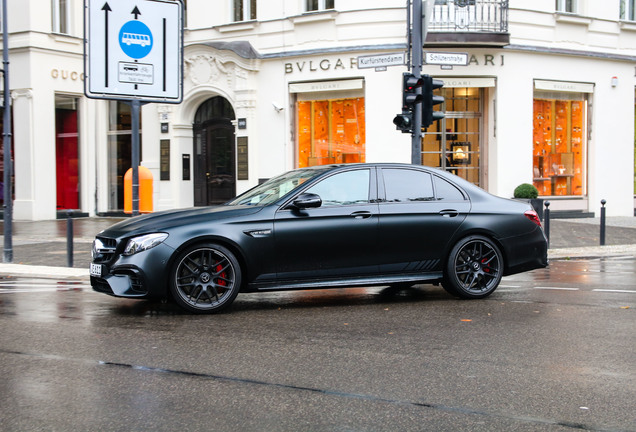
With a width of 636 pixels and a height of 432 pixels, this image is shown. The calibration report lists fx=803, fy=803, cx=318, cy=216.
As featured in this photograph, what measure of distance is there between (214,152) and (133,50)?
445 inches

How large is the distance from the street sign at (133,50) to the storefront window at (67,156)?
1310 cm

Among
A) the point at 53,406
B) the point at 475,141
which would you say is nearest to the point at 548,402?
the point at 53,406

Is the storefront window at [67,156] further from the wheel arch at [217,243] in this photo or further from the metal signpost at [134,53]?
the wheel arch at [217,243]

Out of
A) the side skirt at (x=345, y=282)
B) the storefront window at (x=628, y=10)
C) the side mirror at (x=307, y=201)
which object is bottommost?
the side skirt at (x=345, y=282)

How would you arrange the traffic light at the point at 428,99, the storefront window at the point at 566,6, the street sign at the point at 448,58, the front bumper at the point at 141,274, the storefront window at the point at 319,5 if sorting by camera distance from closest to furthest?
the front bumper at the point at 141,274 < the traffic light at the point at 428,99 < the street sign at the point at 448,58 < the storefront window at the point at 319,5 < the storefront window at the point at 566,6

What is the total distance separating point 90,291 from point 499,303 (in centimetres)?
503

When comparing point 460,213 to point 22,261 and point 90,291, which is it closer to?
point 90,291

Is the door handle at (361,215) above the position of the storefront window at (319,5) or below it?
below

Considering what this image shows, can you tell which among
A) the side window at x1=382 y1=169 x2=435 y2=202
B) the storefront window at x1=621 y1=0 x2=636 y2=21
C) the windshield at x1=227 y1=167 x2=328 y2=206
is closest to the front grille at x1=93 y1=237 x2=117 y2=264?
the windshield at x1=227 y1=167 x2=328 y2=206

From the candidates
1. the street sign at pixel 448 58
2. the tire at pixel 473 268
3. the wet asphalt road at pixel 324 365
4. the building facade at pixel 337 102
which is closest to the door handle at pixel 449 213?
the tire at pixel 473 268

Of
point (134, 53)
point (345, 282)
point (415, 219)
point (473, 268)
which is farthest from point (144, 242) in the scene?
point (134, 53)

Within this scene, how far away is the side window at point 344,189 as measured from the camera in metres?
8.58

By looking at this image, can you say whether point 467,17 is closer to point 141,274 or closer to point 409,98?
point 409,98

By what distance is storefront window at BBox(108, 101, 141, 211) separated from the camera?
25.5 metres
